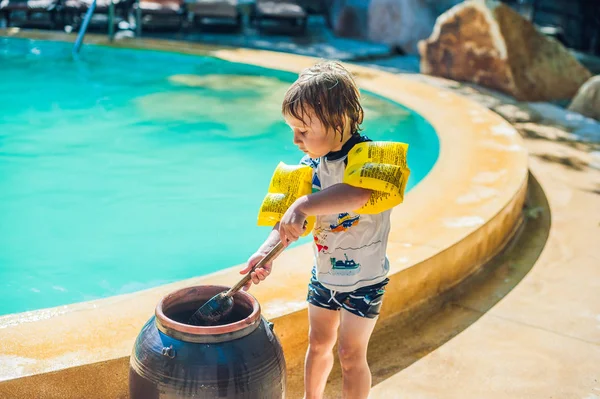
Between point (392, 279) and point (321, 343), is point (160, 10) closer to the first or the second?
point (392, 279)

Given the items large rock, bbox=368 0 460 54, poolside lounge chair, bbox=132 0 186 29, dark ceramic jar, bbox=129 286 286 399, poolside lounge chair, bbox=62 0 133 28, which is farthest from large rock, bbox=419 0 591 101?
dark ceramic jar, bbox=129 286 286 399

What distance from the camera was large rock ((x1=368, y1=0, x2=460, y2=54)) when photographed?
13.3 metres

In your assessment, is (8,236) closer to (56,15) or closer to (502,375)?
(502,375)

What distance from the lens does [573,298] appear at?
3869mm

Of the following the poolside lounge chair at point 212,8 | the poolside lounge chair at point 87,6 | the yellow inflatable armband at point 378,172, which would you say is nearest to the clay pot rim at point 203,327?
the yellow inflatable armband at point 378,172

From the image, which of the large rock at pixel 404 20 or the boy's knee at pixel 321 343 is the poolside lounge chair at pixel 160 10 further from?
the boy's knee at pixel 321 343

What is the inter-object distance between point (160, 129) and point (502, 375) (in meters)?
5.50

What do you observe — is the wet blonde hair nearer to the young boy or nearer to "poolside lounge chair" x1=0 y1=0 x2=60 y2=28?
the young boy

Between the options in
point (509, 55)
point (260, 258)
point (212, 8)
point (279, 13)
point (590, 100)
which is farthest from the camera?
point (279, 13)

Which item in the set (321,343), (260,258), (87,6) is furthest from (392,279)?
(87,6)

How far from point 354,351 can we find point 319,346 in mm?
137

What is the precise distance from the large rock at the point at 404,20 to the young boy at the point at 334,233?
11087 mm

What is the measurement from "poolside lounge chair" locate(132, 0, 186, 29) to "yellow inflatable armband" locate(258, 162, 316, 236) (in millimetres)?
10767

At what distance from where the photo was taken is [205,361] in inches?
80.4
